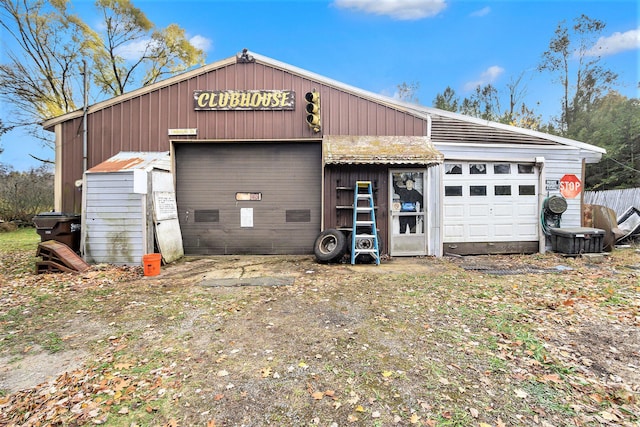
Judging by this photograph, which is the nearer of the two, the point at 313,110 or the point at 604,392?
the point at 604,392

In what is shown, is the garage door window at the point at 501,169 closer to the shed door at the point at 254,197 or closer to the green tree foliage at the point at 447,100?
the shed door at the point at 254,197

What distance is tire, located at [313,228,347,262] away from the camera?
657 centimetres

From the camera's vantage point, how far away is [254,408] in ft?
6.44

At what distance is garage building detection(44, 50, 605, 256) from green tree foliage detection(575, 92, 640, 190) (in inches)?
432

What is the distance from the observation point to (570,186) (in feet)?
25.9

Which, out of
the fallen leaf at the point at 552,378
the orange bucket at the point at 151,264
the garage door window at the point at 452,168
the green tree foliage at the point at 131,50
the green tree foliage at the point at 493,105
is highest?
the green tree foliage at the point at 131,50

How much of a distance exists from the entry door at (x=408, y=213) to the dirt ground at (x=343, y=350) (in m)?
2.36

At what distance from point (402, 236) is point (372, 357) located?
17.1 ft

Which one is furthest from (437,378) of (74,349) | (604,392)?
(74,349)

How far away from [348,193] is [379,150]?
1389mm

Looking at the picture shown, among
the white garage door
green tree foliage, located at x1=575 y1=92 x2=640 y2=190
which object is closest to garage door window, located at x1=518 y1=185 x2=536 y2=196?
the white garage door

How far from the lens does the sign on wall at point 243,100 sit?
733cm

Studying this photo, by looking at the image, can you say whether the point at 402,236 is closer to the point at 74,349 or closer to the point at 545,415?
the point at 545,415

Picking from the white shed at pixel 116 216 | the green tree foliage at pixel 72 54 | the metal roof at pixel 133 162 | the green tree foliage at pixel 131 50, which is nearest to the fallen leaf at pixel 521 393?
the white shed at pixel 116 216
